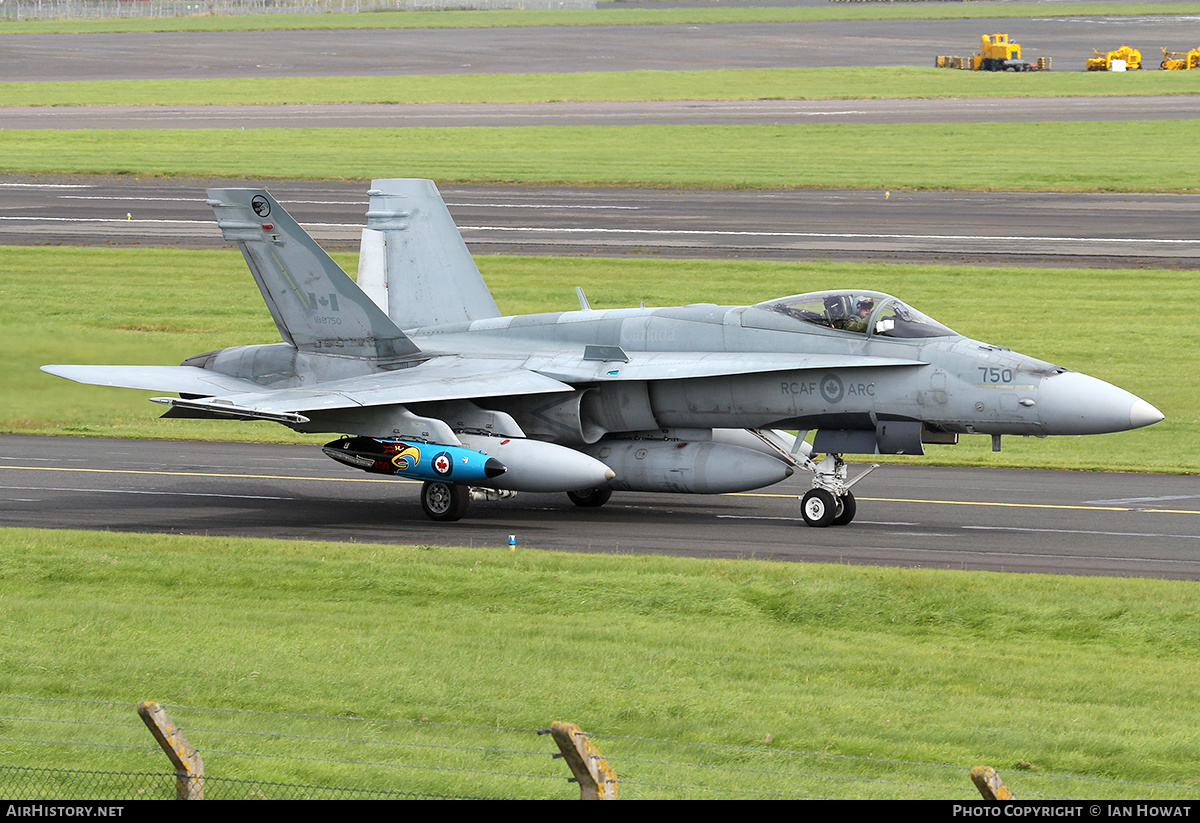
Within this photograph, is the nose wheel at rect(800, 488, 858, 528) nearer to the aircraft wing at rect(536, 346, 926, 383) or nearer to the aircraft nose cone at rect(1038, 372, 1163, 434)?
the aircraft wing at rect(536, 346, 926, 383)

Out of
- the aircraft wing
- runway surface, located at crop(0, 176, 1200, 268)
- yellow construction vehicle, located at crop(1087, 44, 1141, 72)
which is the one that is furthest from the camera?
yellow construction vehicle, located at crop(1087, 44, 1141, 72)

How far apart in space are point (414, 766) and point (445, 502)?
1153 centimetres

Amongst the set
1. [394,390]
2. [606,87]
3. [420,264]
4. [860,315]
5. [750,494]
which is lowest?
[750,494]

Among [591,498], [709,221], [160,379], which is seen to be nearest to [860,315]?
[591,498]

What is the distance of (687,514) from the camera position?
75.0 ft

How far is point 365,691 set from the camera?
13281 millimetres

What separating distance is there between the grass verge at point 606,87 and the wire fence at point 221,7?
190ft

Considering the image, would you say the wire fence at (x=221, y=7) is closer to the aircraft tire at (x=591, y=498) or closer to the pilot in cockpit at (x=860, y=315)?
the aircraft tire at (x=591, y=498)

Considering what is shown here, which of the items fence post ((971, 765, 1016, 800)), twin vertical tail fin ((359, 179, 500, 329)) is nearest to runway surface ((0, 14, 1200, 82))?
twin vertical tail fin ((359, 179, 500, 329))

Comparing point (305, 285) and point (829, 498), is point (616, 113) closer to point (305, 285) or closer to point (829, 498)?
point (305, 285)

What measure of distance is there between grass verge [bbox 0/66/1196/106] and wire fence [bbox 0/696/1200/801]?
243 feet

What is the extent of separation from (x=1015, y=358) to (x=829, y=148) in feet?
151

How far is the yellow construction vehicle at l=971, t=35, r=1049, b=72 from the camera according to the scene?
95.5m

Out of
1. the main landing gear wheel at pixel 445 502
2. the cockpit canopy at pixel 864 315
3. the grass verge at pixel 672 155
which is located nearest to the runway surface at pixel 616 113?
the grass verge at pixel 672 155
